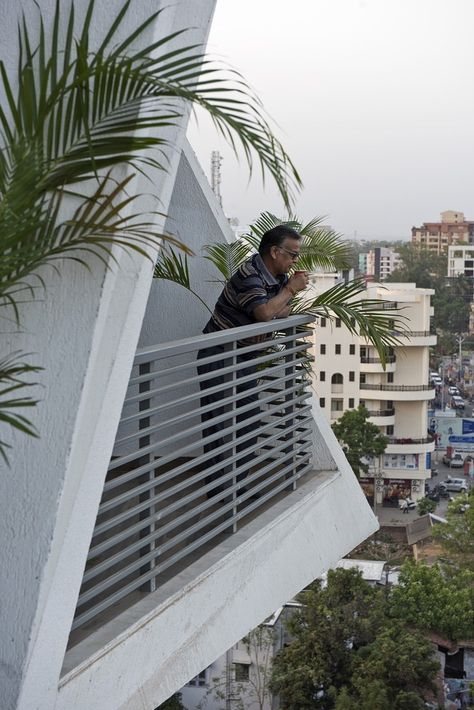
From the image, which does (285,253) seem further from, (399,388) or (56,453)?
(399,388)

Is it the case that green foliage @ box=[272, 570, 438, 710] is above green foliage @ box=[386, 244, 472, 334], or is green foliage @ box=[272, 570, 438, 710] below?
below

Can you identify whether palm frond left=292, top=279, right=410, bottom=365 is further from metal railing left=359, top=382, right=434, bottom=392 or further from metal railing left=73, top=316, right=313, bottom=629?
metal railing left=359, top=382, right=434, bottom=392

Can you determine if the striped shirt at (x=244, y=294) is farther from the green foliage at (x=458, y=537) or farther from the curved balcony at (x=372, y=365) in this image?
the curved balcony at (x=372, y=365)

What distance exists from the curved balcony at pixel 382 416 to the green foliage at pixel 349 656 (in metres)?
22.3

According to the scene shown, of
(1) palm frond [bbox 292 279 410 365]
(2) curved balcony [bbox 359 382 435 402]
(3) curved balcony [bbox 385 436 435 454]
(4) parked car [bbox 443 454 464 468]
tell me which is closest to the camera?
(1) palm frond [bbox 292 279 410 365]

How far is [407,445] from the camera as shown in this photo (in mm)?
45812

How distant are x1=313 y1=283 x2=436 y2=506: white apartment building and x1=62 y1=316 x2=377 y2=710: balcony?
128ft

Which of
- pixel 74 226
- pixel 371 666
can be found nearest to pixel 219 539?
pixel 74 226

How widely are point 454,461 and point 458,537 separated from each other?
960 inches

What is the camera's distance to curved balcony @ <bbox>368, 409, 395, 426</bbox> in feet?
149

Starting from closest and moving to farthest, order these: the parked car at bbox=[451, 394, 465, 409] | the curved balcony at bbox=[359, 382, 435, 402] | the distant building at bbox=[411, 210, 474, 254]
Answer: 1. the curved balcony at bbox=[359, 382, 435, 402]
2. the parked car at bbox=[451, 394, 465, 409]
3. the distant building at bbox=[411, 210, 474, 254]

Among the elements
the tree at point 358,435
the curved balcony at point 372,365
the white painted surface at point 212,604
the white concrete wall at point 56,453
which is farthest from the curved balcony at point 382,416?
the white concrete wall at point 56,453

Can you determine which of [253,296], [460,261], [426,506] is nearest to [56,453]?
[253,296]

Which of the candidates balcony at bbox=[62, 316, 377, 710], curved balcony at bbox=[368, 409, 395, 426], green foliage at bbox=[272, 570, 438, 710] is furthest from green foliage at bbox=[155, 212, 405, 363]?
curved balcony at bbox=[368, 409, 395, 426]
